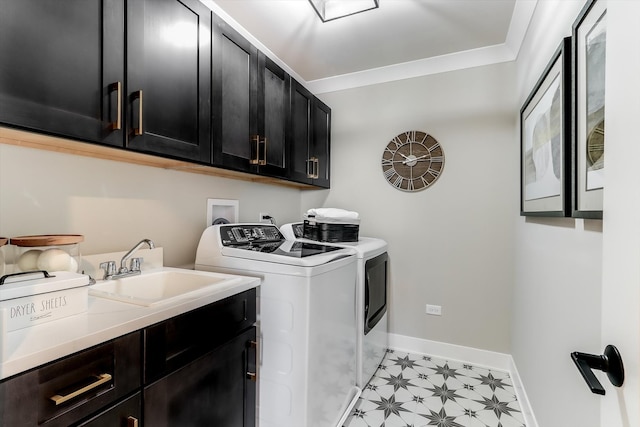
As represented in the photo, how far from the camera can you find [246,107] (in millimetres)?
1797

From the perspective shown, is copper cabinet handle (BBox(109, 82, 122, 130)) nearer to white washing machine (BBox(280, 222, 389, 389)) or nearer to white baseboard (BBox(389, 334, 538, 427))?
white washing machine (BBox(280, 222, 389, 389))

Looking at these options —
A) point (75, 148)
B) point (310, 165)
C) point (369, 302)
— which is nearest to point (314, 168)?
point (310, 165)

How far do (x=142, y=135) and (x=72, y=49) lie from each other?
324mm

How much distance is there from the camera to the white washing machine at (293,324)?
1469 mm

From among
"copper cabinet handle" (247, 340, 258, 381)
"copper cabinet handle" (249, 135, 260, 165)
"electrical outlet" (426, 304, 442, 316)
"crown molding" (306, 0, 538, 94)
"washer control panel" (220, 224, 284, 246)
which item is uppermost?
"crown molding" (306, 0, 538, 94)

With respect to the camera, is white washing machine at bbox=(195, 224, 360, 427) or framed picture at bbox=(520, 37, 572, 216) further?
white washing machine at bbox=(195, 224, 360, 427)

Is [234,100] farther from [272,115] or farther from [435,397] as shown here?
[435,397]

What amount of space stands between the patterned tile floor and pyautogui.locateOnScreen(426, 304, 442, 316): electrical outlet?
0.37 metres

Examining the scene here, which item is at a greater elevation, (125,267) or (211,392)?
(125,267)

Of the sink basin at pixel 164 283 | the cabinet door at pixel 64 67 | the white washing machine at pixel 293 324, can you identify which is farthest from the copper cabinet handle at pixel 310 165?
the cabinet door at pixel 64 67

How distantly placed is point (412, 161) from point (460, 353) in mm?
1659

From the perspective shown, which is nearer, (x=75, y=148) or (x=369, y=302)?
(x=75, y=148)

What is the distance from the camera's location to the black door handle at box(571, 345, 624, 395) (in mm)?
568

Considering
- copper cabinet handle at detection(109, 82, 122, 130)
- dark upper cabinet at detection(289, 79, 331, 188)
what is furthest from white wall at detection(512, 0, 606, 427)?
copper cabinet handle at detection(109, 82, 122, 130)
